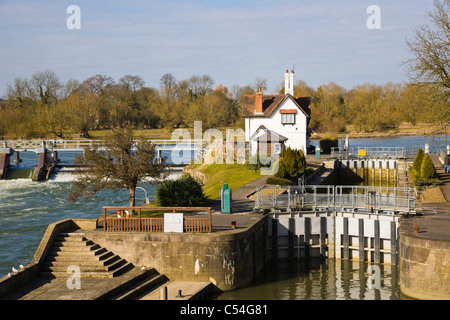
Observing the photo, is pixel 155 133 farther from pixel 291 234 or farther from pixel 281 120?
pixel 291 234

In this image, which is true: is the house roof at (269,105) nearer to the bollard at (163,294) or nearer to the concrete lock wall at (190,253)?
the concrete lock wall at (190,253)

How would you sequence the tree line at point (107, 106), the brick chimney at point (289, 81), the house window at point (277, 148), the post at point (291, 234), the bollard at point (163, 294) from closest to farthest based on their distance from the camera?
the bollard at point (163, 294), the post at point (291, 234), the house window at point (277, 148), the brick chimney at point (289, 81), the tree line at point (107, 106)

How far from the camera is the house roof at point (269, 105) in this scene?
6525 cm

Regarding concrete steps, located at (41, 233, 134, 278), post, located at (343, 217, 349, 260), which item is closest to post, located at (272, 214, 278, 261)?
post, located at (343, 217, 349, 260)

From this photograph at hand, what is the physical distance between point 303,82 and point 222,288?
394 feet

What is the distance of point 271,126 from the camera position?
65312 mm

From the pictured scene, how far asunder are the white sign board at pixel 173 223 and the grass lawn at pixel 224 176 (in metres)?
13.4

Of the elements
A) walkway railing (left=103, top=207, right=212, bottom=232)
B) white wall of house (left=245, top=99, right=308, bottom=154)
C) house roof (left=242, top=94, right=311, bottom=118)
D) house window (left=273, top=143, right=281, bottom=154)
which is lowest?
walkway railing (left=103, top=207, right=212, bottom=232)

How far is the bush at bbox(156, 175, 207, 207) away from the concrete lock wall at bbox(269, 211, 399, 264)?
496cm

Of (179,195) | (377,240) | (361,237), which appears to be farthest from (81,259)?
(377,240)

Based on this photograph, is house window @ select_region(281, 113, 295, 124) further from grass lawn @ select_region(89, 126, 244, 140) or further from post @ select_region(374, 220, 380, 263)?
grass lawn @ select_region(89, 126, 244, 140)

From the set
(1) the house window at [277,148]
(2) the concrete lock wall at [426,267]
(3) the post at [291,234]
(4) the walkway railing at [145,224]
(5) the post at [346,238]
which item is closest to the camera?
(2) the concrete lock wall at [426,267]

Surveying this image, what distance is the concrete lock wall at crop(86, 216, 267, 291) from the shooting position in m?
25.2

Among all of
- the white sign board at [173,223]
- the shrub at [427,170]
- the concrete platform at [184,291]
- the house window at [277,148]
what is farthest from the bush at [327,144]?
the concrete platform at [184,291]
